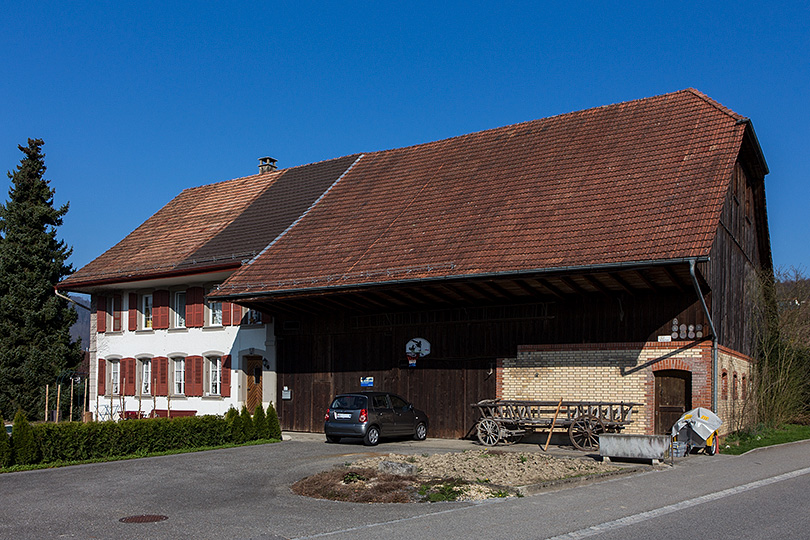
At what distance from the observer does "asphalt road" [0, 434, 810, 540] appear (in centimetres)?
1012

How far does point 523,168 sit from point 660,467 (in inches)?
470

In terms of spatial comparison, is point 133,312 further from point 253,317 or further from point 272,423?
point 272,423

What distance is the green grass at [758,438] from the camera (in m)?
20.4

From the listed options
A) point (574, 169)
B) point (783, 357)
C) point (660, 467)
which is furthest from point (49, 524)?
point (783, 357)

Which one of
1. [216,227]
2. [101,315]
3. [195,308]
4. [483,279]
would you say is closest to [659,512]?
[483,279]

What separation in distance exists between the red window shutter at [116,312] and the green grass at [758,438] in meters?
23.1

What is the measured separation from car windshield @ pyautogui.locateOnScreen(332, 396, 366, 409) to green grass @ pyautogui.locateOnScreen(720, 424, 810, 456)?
8.94 meters

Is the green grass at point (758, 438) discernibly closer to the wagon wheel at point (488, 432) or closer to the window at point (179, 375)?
the wagon wheel at point (488, 432)

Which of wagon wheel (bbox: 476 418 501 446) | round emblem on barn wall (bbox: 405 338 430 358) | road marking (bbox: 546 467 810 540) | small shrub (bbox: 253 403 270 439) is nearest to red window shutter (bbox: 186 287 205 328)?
small shrub (bbox: 253 403 270 439)

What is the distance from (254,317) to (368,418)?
8.93 meters

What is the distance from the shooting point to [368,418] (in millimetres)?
21828

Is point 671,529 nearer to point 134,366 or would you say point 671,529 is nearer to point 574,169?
point 574,169

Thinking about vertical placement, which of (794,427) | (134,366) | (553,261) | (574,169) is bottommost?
(794,427)

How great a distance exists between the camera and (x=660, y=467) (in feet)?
53.5
